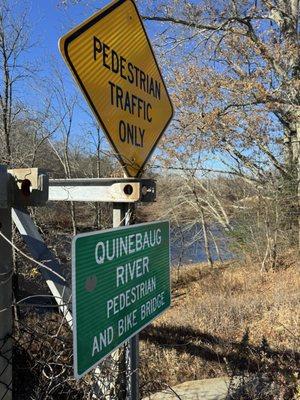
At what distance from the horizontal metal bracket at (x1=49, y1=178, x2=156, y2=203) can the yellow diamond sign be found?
0.27 ft

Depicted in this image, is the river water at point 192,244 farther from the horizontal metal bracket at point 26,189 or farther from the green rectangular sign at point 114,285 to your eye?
the horizontal metal bracket at point 26,189

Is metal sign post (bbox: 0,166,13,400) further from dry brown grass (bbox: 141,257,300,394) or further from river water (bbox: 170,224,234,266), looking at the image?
river water (bbox: 170,224,234,266)

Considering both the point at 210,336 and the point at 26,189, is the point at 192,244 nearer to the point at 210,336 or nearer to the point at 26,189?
the point at 210,336

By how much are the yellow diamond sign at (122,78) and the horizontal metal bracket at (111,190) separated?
8cm

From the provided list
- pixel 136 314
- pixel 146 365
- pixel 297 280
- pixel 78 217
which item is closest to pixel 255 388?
pixel 146 365

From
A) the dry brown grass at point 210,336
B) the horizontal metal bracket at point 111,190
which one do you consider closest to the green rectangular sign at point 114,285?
the horizontal metal bracket at point 111,190

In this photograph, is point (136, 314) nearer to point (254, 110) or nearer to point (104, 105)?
point (104, 105)

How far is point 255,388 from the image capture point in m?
3.32

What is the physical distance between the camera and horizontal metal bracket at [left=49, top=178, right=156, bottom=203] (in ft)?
6.92

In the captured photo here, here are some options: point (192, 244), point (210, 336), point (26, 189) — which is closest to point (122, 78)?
point (26, 189)

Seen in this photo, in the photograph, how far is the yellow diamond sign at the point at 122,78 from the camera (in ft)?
5.93

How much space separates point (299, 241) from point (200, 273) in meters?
5.02

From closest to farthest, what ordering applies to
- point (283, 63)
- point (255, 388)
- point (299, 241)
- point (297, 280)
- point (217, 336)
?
point (255, 388) → point (217, 336) → point (297, 280) → point (299, 241) → point (283, 63)

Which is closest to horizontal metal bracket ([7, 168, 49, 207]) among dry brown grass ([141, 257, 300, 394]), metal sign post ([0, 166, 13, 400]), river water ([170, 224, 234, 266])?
metal sign post ([0, 166, 13, 400])
